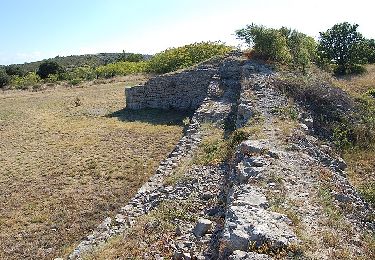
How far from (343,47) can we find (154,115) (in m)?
16.9

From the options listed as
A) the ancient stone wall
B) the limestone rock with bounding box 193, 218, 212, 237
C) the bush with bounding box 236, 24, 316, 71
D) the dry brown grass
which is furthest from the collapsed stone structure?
the dry brown grass

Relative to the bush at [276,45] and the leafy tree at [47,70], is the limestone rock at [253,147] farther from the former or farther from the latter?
the leafy tree at [47,70]

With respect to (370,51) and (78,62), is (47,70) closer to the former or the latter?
(370,51)

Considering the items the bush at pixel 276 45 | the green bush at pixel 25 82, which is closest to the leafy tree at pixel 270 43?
the bush at pixel 276 45

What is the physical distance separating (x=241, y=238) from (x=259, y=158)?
11.9 feet

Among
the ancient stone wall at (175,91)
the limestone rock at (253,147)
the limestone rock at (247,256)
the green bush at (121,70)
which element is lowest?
the limestone rock at (247,256)

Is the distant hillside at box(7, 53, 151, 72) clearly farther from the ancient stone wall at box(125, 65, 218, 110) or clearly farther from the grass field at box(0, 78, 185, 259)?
the ancient stone wall at box(125, 65, 218, 110)

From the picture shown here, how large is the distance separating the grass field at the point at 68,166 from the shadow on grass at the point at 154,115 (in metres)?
0.06

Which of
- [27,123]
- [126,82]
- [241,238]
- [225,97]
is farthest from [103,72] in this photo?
[241,238]

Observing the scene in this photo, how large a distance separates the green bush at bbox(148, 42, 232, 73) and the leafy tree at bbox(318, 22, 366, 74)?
8446mm

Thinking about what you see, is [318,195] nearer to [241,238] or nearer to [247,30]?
[241,238]

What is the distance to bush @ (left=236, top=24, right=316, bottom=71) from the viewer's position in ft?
68.8

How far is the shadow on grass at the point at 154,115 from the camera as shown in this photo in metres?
21.7

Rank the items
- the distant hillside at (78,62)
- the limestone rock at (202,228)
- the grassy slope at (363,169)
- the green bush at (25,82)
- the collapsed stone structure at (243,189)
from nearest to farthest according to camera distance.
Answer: the collapsed stone structure at (243,189)
the limestone rock at (202,228)
the grassy slope at (363,169)
the green bush at (25,82)
the distant hillside at (78,62)
